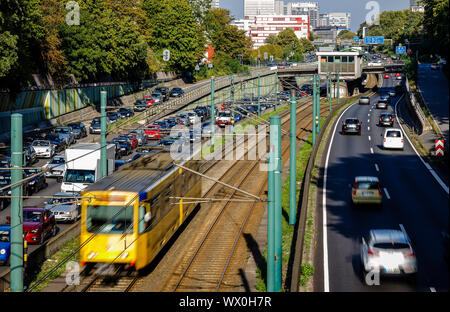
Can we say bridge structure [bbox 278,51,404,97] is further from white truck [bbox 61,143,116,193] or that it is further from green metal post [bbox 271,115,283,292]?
green metal post [bbox 271,115,283,292]

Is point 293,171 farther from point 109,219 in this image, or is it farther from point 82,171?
point 82,171

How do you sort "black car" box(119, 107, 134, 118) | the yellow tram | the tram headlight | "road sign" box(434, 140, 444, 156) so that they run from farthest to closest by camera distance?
"black car" box(119, 107, 134, 118) < "road sign" box(434, 140, 444, 156) < the tram headlight < the yellow tram

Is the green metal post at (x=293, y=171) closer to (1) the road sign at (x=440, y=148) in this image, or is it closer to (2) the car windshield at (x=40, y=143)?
(1) the road sign at (x=440, y=148)

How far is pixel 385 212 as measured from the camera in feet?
84.1

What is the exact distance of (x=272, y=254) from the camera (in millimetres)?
16109

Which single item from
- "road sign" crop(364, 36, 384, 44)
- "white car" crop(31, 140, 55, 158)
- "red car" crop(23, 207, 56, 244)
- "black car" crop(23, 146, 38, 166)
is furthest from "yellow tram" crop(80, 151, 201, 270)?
"road sign" crop(364, 36, 384, 44)

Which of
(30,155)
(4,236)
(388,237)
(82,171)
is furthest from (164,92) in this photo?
(388,237)

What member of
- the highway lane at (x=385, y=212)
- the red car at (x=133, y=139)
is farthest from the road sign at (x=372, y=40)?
the red car at (x=133, y=139)

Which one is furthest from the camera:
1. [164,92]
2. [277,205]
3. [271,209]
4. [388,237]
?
[164,92]

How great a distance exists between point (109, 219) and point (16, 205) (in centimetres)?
390

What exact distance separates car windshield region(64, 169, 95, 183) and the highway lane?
43.3 ft

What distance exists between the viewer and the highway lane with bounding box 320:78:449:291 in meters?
17.0

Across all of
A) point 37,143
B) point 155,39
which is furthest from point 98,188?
point 155,39

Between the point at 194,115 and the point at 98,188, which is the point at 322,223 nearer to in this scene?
the point at 98,188
